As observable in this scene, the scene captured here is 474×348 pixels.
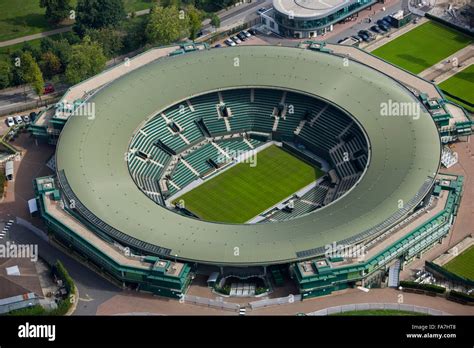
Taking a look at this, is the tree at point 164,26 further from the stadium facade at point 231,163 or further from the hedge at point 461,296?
the hedge at point 461,296

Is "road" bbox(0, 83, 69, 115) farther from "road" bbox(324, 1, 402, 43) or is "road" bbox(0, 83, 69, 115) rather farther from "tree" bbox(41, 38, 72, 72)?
"road" bbox(324, 1, 402, 43)

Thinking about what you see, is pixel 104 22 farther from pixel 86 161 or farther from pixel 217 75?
pixel 86 161

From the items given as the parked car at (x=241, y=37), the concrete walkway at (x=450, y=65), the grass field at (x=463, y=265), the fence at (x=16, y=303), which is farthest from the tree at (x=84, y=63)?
the grass field at (x=463, y=265)

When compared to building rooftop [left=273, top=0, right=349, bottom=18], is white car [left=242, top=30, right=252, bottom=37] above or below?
below

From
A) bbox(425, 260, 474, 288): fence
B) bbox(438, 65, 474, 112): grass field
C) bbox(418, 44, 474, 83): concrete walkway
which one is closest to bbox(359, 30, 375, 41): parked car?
bbox(418, 44, 474, 83): concrete walkway

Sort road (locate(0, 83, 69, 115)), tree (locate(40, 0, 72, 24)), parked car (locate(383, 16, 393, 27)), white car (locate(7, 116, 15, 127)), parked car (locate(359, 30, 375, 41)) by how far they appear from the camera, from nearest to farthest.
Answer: white car (locate(7, 116, 15, 127)) < road (locate(0, 83, 69, 115)) < parked car (locate(359, 30, 375, 41)) < parked car (locate(383, 16, 393, 27)) < tree (locate(40, 0, 72, 24))
